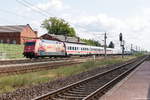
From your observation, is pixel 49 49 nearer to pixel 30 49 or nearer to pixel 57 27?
pixel 30 49

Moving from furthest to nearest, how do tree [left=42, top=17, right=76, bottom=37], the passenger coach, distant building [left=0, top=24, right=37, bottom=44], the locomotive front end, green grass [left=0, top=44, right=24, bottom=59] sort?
1. tree [left=42, top=17, right=76, bottom=37]
2. distant building [left=0, top=24, right=37, bottom=44]
3. green grass [left=0, top=44, right=24, bottom=59]
4. the passenger coach
5. the locomotive front end

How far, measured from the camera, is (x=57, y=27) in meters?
121

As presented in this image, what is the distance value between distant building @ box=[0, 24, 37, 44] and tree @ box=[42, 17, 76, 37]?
42.3m

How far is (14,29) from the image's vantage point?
7562cm

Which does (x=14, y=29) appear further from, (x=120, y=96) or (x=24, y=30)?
(x=120, y=96)

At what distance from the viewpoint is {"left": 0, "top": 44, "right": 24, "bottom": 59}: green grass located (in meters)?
42.8

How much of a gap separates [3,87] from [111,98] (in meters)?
5.76

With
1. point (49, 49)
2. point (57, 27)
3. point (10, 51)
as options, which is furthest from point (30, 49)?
point (57, 27)

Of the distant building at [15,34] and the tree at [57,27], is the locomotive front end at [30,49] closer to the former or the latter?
the distant building at [15,34]

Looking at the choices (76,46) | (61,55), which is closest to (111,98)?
(61,55)

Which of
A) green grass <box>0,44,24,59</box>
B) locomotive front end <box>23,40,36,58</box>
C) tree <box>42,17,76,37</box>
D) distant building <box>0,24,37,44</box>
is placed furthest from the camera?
tree <box>42,17,76,37</box>

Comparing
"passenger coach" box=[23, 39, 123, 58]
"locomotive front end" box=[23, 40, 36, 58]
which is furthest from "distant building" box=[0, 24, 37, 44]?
"locomotive front end" box=[23, 40, 36, 58]

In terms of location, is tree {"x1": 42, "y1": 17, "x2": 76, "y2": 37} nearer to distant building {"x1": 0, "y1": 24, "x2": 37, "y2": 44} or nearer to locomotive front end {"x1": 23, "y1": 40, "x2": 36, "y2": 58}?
distant building {"x1": 0, "y1": 24, "x2": 37, "y2": 44}

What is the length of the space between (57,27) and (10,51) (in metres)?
76.1
